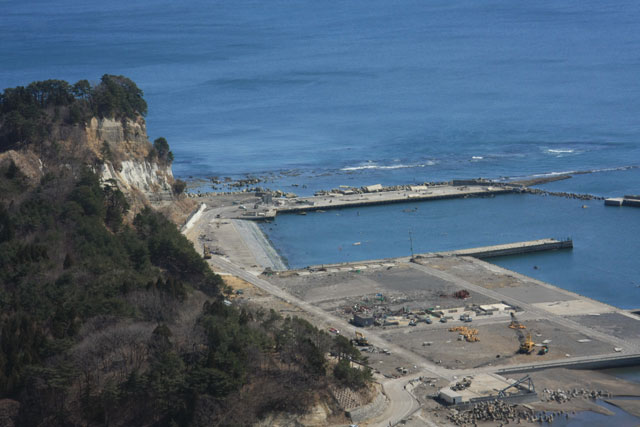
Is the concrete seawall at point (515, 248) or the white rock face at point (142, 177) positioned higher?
the white rock face at point (142, 177)

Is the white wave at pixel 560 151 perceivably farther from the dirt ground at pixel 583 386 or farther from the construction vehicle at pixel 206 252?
the dirt ground at pixel 583 386

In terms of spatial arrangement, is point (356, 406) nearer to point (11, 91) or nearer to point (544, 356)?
point (544, 356)

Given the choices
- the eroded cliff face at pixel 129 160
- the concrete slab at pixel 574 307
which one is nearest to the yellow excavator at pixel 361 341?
the concrete slab at pixel 574 307

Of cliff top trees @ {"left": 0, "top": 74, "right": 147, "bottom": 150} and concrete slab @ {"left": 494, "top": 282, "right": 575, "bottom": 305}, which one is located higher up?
cliff top trees @ {"left": 0, "top": 74, "right": 147, "bottom": 150}

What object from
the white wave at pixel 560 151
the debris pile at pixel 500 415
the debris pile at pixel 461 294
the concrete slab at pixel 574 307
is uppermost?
the white wave at pixel 560 151

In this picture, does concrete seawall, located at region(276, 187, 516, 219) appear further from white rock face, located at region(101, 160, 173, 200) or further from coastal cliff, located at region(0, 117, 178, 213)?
coastal cliff, located at region(0, 117, 178, 213)

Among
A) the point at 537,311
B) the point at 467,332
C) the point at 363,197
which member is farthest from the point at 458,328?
the point at 363,197

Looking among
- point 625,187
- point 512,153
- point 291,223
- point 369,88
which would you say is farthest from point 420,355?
point 369,88

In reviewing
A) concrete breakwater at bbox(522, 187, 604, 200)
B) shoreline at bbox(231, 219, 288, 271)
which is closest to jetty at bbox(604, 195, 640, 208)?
concrete breakwater at bbox(522, 187, 604, 200)
